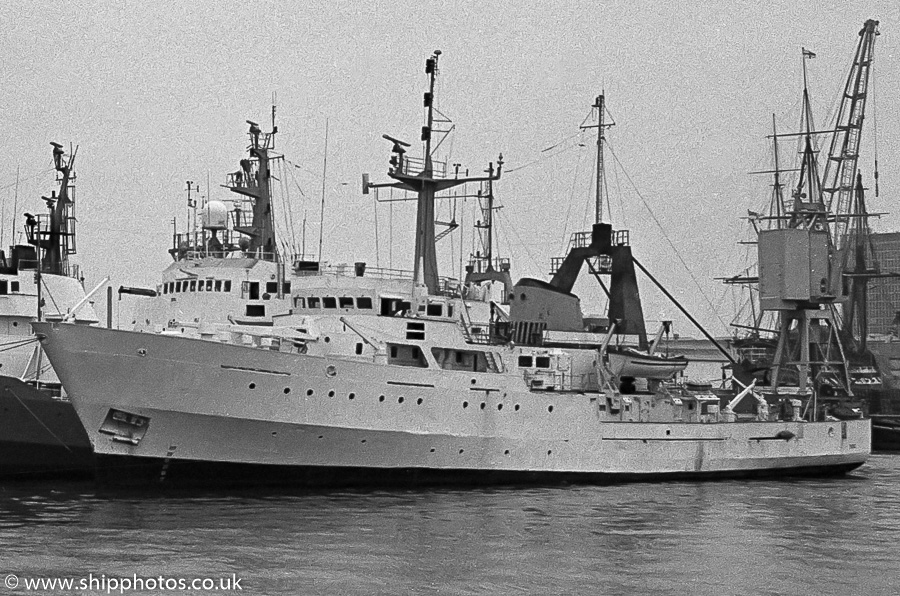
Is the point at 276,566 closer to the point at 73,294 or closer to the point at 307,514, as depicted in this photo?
the point at 307,514

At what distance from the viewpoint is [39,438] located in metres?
28.0

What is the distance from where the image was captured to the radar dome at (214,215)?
1223 inches

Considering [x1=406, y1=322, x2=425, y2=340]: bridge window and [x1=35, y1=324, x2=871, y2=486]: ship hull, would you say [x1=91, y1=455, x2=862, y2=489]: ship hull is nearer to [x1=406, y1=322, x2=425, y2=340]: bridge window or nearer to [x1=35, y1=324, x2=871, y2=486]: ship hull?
[x1=35, y1=324, x2=871, y2=486]: ship hull

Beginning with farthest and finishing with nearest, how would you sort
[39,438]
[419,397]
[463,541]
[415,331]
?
[39,438] → [415,331] → [419,397] → [463,541]

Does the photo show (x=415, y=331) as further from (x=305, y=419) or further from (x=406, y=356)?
(x=305, y=419)

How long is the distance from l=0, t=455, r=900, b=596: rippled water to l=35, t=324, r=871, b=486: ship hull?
939 mm

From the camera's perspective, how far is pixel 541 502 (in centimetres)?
2489

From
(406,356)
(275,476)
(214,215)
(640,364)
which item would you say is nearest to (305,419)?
(275,476)

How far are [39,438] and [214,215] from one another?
24.4 ft

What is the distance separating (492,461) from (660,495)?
13.4ft

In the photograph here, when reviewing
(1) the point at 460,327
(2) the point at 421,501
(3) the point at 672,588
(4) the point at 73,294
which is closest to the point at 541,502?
(2) the point at 421,501

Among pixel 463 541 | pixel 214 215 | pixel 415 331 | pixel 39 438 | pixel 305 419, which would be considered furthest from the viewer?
pixel 214 215

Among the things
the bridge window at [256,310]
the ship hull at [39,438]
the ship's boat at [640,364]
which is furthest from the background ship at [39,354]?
the ship's boat at [640,364]

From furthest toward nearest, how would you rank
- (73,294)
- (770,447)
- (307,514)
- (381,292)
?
(73,294) < (770,447) < (381,292) < (307,514)
